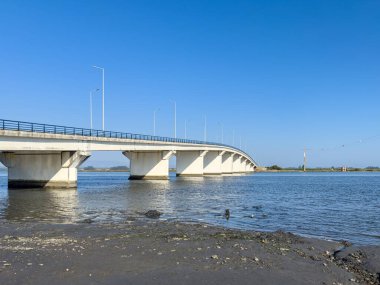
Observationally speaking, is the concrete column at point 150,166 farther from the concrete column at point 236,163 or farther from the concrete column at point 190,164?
the concrete column at point 236,163

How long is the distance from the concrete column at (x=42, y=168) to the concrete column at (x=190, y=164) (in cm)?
6174

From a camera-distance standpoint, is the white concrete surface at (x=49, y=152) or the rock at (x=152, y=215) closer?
the rock at (x=152, y=215)

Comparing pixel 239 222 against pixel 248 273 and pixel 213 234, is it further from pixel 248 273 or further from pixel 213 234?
pixel 248 273

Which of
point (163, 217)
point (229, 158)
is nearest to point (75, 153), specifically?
point (163, 217)

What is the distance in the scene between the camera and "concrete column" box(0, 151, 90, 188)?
5153 cm

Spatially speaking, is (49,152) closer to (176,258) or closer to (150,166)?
(150,166)

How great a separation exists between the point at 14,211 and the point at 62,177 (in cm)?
2421

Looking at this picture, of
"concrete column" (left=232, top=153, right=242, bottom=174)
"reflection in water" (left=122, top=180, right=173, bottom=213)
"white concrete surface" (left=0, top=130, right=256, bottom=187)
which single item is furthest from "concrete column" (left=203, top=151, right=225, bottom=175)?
"reflection in water" (left=122, top=180, right=173, bottom=213)

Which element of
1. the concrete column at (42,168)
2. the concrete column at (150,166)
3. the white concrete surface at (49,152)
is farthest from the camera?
the concrete column at (150,166)

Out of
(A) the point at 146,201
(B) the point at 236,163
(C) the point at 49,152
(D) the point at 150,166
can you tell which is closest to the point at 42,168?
(C) the point at 49,152

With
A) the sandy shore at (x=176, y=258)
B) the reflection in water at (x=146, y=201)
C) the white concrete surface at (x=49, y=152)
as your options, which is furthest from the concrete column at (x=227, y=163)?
the sandy shore at (x=176, y=258)

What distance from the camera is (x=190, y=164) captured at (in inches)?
4508

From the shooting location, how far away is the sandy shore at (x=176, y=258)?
35.2 feet

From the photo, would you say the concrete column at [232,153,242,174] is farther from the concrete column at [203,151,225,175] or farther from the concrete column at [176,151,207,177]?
the concrete column at [176,151,207,177]
